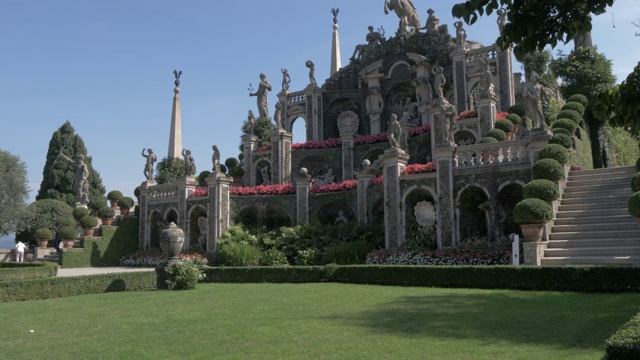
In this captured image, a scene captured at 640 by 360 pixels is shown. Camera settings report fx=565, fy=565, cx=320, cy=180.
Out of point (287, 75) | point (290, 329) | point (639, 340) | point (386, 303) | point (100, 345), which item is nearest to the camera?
point (639, 340)

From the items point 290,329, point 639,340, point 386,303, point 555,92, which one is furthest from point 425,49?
point 639,340

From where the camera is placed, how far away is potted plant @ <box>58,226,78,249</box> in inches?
1220

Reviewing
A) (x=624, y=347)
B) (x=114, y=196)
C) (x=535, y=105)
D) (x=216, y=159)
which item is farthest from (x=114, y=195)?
(x=624, y=347)

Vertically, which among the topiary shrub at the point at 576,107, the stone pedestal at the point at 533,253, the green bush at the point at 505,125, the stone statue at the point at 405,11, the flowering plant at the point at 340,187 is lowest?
the stone pedestal at the point at 533,253

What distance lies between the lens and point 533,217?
17.0 m

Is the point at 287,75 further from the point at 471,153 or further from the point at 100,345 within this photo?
the point at 100,345

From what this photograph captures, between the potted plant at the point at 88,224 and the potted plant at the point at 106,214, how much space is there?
69cm

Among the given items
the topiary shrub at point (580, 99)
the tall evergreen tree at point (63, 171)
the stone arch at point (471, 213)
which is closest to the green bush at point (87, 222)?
the tall evergreen tree at point (63, 171)

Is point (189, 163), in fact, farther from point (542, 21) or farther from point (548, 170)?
point (542, 21)

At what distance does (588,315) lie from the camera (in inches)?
392

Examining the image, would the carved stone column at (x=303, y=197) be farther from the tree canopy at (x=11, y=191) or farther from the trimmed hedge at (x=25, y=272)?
the tree canopy at (x=11, y=191)

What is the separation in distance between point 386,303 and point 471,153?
11402 millimetres

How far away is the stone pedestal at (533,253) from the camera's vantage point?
1691 cm

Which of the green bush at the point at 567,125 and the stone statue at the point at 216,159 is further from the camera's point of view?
the stone statue at the point at 216,159
